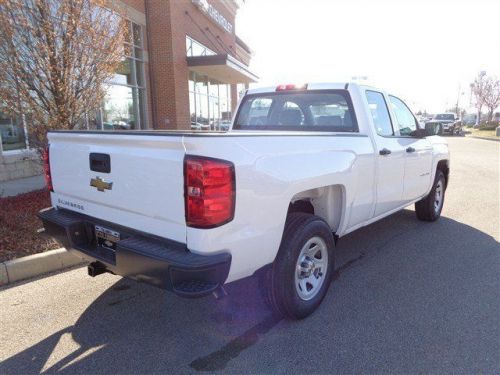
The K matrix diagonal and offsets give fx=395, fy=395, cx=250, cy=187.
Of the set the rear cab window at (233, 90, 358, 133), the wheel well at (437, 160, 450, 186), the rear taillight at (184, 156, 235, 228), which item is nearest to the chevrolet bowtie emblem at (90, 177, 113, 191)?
the rear taillight at (184, 156, 235, 228)

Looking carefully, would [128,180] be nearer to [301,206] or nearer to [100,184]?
[100,184]

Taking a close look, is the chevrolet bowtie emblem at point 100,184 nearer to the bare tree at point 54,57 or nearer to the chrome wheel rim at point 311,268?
the chrome wheel rim at point 311,268

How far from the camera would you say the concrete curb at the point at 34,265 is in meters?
4.02

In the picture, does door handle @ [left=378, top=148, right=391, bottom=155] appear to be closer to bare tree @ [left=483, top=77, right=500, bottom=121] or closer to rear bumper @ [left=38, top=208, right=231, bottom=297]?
rear bumper @ [left=38, top=208, right=231, bottom=297]

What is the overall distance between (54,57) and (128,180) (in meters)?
4.31

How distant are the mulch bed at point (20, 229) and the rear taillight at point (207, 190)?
1968mm

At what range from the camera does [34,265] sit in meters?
4.20

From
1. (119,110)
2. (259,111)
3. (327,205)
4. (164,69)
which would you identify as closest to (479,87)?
(164,69)

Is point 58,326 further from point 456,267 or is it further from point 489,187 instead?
point 489,187

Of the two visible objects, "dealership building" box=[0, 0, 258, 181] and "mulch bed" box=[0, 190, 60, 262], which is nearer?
"mulch bed" box=[0, 190, 60, 262]

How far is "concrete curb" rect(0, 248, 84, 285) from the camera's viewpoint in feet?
13.2

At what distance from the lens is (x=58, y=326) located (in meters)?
3.18

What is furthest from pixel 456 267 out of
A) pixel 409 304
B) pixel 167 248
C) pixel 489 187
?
pixel 489 187

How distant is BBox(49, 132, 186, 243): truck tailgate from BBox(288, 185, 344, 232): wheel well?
137cm
